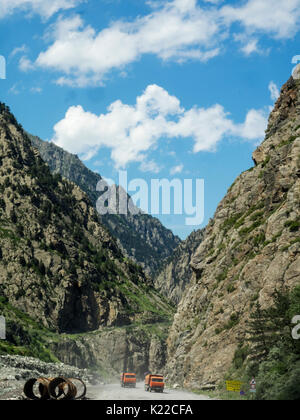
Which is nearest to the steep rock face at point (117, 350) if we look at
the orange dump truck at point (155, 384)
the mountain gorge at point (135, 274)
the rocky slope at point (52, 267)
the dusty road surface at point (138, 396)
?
the mountain gorge at point (135, 274)

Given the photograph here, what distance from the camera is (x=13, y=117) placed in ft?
619

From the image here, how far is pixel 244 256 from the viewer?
65.0 meters

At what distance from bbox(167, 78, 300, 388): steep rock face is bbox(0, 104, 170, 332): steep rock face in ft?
157

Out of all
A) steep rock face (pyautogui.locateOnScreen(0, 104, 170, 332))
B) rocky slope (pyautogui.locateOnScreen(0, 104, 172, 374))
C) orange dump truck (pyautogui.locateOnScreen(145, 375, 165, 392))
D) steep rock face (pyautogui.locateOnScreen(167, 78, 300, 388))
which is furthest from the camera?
steep rock face (pyautogui.locateOnScreen(0, 104, 170, 332))

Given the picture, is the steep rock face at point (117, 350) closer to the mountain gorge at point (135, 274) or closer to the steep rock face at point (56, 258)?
the mountain gorge at point (135, 274)

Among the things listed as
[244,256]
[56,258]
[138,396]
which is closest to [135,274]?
[56,258]

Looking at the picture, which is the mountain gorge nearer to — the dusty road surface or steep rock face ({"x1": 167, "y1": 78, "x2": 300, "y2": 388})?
steep rock face ({"x1": 167, "y1": 78, "x2": 300, "y2": 388})

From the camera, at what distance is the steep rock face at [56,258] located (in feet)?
414

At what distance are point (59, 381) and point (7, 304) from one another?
9302cm

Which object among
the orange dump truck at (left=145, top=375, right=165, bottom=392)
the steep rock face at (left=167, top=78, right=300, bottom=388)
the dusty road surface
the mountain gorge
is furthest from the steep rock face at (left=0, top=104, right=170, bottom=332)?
the dusty road surface

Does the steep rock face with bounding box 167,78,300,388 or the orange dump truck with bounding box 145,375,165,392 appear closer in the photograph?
the orange dump truck with bounding box 145,375,165,392

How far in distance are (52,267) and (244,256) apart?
80.9m

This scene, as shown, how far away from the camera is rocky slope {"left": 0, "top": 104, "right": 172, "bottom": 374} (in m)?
121

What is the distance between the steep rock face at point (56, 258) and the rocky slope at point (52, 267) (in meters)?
0.26
